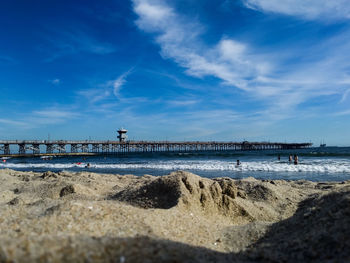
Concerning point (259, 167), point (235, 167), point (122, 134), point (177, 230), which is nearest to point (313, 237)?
point (177, 230)

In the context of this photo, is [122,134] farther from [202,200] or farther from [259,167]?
[202,200]

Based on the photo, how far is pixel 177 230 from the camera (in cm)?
347

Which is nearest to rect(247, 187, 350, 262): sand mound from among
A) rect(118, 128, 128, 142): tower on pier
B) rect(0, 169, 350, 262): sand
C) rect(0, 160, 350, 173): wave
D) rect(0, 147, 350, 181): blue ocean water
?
rect(0, 169, 350, 262): sand

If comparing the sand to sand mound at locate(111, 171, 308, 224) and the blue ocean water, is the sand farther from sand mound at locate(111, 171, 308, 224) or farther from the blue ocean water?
the blue ocean water

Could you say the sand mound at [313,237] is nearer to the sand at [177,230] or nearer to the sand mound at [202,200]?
the sand at [177,230]

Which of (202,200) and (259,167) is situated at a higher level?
(202,200)

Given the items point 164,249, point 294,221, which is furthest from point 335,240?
point 164,249

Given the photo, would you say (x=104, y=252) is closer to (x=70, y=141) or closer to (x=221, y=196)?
(x=221, y=196)

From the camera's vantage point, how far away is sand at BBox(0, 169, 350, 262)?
201 centimetres

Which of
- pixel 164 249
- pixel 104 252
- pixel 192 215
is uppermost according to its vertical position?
pixel 104 252

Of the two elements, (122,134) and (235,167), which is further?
(122,134)

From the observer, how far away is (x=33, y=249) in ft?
5.89

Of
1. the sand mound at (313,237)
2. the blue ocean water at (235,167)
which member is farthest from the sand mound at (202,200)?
the blue ocean water at (235,167)

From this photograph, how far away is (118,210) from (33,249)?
6.22ft
